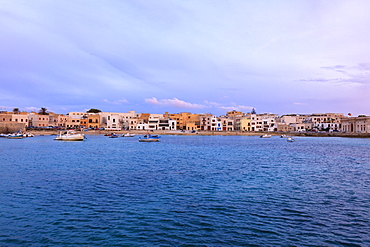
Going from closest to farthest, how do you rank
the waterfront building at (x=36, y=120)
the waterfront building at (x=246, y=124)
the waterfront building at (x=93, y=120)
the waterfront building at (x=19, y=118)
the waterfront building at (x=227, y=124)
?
the waterfront building at (x=19, y=118) → the waterfront building at (x=36, y=120) → the waterfront building at (x=93, y=120) → the waterfront building at (x=246, y=124) → the waterfront building at (x=227, y=124)

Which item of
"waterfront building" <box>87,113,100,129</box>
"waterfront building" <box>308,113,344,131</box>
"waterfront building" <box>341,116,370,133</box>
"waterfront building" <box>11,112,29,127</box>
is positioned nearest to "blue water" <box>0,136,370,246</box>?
"waterfront building" <box>341,116,370,133</box>

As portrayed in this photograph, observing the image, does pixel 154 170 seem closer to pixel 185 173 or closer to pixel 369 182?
pixel 185 173

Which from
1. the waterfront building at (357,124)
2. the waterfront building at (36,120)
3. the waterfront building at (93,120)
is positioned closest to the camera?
the waterfront building at (357,124)

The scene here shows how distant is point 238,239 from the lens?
36.4 ft

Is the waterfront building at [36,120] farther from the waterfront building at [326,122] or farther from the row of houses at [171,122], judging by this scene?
the waterfront building at [326,122]

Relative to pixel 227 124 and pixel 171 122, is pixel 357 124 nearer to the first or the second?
pixel 227 124

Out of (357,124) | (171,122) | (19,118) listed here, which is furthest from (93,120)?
(357,124)

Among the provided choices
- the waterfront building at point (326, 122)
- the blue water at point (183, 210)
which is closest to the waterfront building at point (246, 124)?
the waterfront building at point (326, 122)

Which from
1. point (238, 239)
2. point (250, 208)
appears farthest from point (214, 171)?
point (238, 239)

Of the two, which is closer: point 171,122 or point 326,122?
point 171,122

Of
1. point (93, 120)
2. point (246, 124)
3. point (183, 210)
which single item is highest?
point (93, 120)

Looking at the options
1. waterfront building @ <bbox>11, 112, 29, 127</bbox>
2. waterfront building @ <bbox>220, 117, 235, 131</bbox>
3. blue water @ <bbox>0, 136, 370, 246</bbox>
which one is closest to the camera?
blue water @ <bbox>0, 136, 370, 246</bbox>

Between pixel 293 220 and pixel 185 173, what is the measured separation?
13378 mm

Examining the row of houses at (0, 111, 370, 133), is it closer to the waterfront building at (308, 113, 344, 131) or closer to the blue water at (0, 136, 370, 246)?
the waterfront building at (308, 113, 344, 131)
